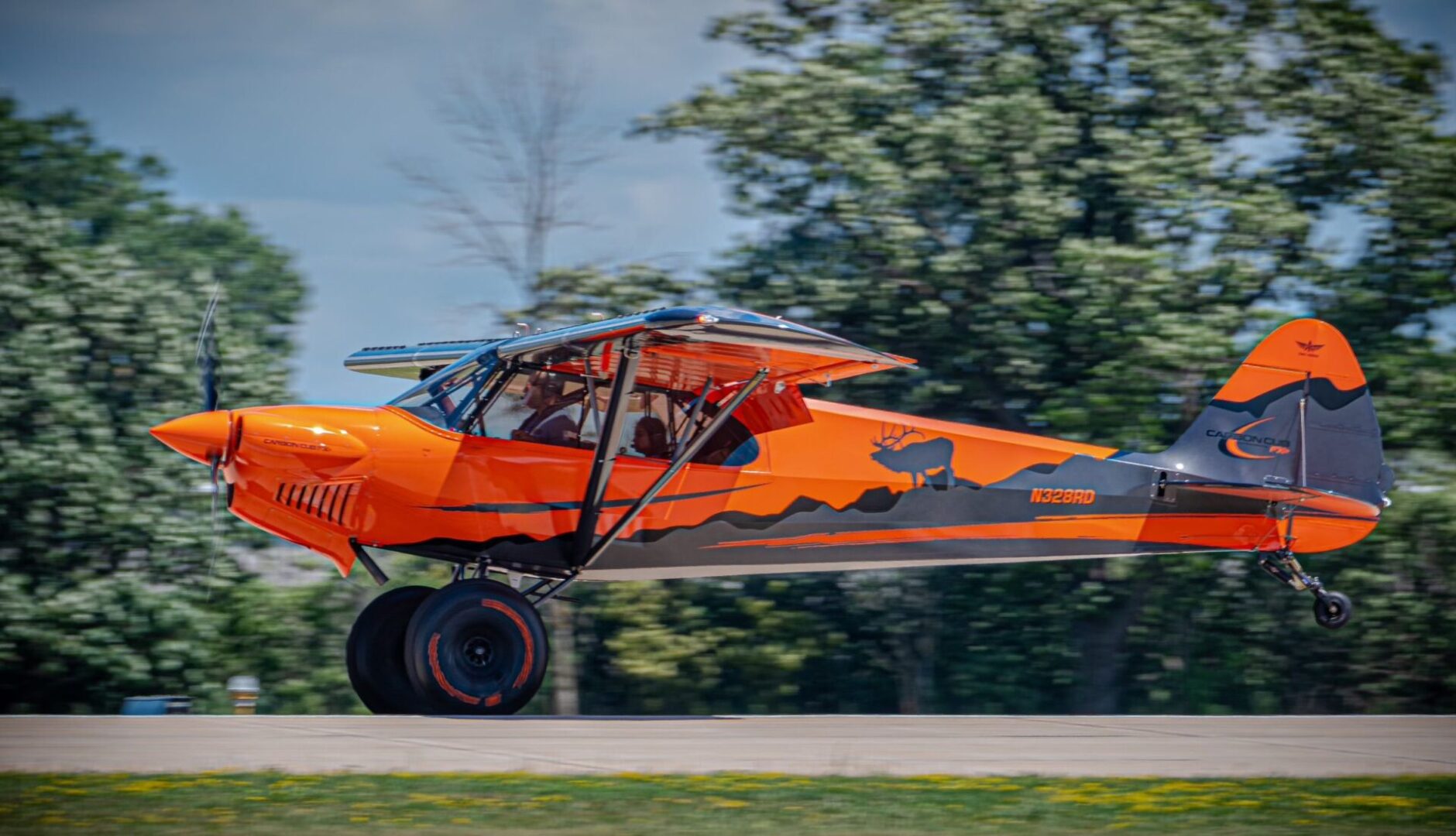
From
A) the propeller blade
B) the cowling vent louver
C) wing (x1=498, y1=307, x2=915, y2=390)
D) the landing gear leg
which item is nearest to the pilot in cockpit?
wing (x1=498, y1=307, x2=915, y2=390)

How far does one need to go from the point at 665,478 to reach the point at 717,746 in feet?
8.49

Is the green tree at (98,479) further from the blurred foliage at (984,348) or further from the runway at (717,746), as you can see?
the runway at (717,746)

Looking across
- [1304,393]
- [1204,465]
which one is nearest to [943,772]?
[1204,465]

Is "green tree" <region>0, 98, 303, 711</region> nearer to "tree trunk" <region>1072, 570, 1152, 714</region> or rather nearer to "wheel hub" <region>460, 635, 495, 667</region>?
"wheel hub" <region>460, 635, 495, 667</region>

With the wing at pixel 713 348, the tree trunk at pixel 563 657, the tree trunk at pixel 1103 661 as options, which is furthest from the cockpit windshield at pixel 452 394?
the tree trunk at pixel 1103 661

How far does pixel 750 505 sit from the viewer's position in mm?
11961

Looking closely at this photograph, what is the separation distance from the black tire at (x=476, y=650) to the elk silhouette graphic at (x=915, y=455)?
10.9 feet

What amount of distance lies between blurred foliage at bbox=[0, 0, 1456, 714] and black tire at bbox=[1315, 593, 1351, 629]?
4.02 metres

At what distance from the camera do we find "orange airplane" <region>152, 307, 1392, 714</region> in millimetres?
10453

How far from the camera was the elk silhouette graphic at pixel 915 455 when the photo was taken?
40.4 ft

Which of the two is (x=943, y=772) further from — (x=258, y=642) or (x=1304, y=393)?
(x=258, y=642)

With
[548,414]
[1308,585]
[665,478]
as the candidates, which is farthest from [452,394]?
[1308,585]

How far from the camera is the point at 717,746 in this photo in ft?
30.9

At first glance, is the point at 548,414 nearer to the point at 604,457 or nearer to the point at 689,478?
the point at 604,457
